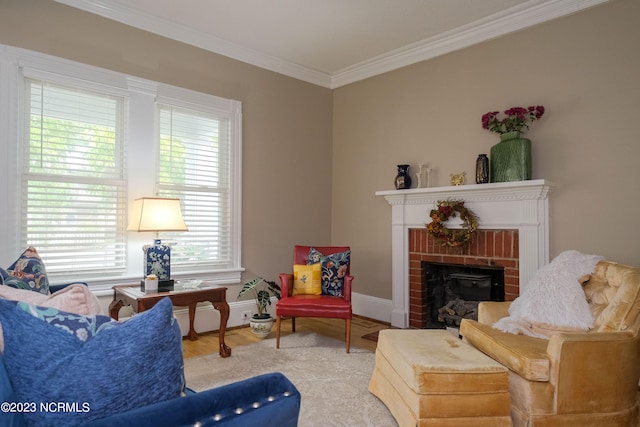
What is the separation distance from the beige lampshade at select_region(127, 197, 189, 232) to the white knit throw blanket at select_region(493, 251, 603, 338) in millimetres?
2544

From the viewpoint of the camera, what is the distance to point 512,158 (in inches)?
139

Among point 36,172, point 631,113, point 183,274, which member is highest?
Answer: point 631,113

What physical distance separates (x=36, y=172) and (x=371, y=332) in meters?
3.33

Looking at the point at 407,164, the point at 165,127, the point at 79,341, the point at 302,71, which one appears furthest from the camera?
the point at 302,71

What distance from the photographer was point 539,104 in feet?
11.8

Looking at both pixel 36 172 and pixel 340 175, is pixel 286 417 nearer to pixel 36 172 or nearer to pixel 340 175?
pixel 36 172

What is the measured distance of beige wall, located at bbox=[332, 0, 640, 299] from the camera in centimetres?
315

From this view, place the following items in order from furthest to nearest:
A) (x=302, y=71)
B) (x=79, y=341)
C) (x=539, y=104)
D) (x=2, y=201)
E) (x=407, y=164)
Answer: (x=302, y=71)
(x=407, y=164)
(x=539, y=104)
(x=2, y=201)
(x=79, y=341)

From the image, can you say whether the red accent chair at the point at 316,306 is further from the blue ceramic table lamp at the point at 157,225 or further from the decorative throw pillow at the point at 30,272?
the decorative throw pillow at the point at 30,272

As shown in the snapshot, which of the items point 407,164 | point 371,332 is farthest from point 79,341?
point 407,164

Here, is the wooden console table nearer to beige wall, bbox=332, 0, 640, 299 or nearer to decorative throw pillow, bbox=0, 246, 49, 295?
decorative throw pillow, bbox=0, 246, 49, 295

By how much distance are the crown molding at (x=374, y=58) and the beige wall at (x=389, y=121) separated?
0.08 meters

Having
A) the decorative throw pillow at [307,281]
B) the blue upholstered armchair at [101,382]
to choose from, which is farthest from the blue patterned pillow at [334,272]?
the blue upholstered armchair at [101,382]

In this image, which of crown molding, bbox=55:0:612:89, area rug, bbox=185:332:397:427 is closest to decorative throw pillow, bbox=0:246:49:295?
area rug, bbox=185:332:397:427
